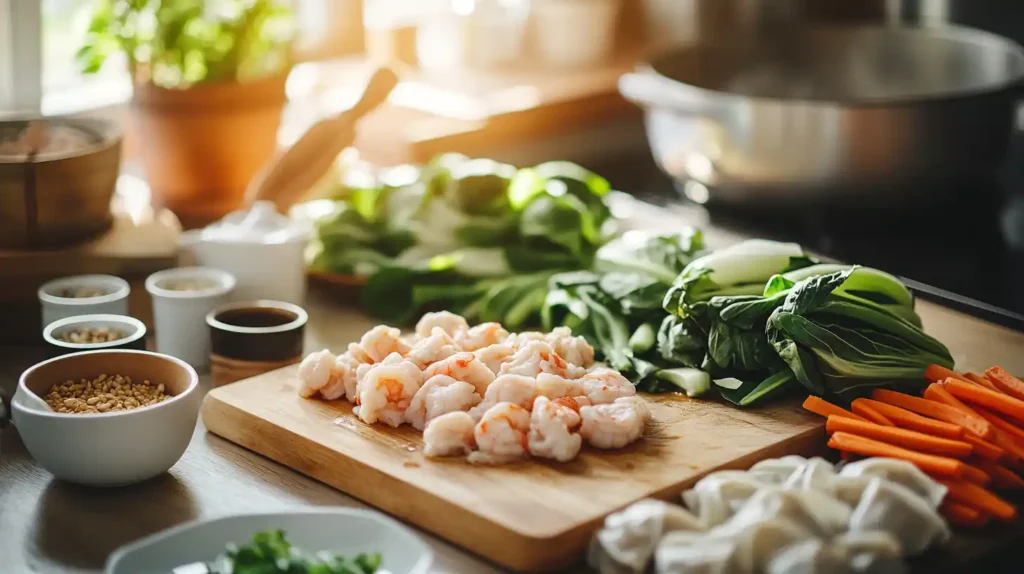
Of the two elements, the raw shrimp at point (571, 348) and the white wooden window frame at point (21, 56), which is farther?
the white wooden window frame at point (21, 56)

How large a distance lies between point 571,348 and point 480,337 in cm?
13

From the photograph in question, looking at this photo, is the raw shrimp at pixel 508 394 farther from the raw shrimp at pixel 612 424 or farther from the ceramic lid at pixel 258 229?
the ceramic lid at pixel 258 229

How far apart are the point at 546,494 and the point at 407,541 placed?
179 mm

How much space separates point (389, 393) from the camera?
1.58 metres

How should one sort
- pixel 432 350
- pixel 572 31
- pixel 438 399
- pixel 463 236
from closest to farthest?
1. pixel 438 399
2. pixel 432 350
3. pixel 463 236
4. pixel 572 31

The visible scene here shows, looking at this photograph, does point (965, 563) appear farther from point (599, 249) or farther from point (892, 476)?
point (599, 249)

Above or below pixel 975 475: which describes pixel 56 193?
above

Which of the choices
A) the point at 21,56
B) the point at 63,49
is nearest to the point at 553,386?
the point at 21,56

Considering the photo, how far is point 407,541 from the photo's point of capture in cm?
132

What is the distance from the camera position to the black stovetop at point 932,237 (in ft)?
7.36

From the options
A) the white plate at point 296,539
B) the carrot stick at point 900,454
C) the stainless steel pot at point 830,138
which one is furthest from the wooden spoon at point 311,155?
the carrot stick at point 900,454

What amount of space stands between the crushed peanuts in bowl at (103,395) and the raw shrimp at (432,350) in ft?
1.04

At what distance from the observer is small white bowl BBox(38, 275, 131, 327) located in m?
1.85

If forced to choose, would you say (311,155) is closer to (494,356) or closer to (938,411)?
(494,356)
